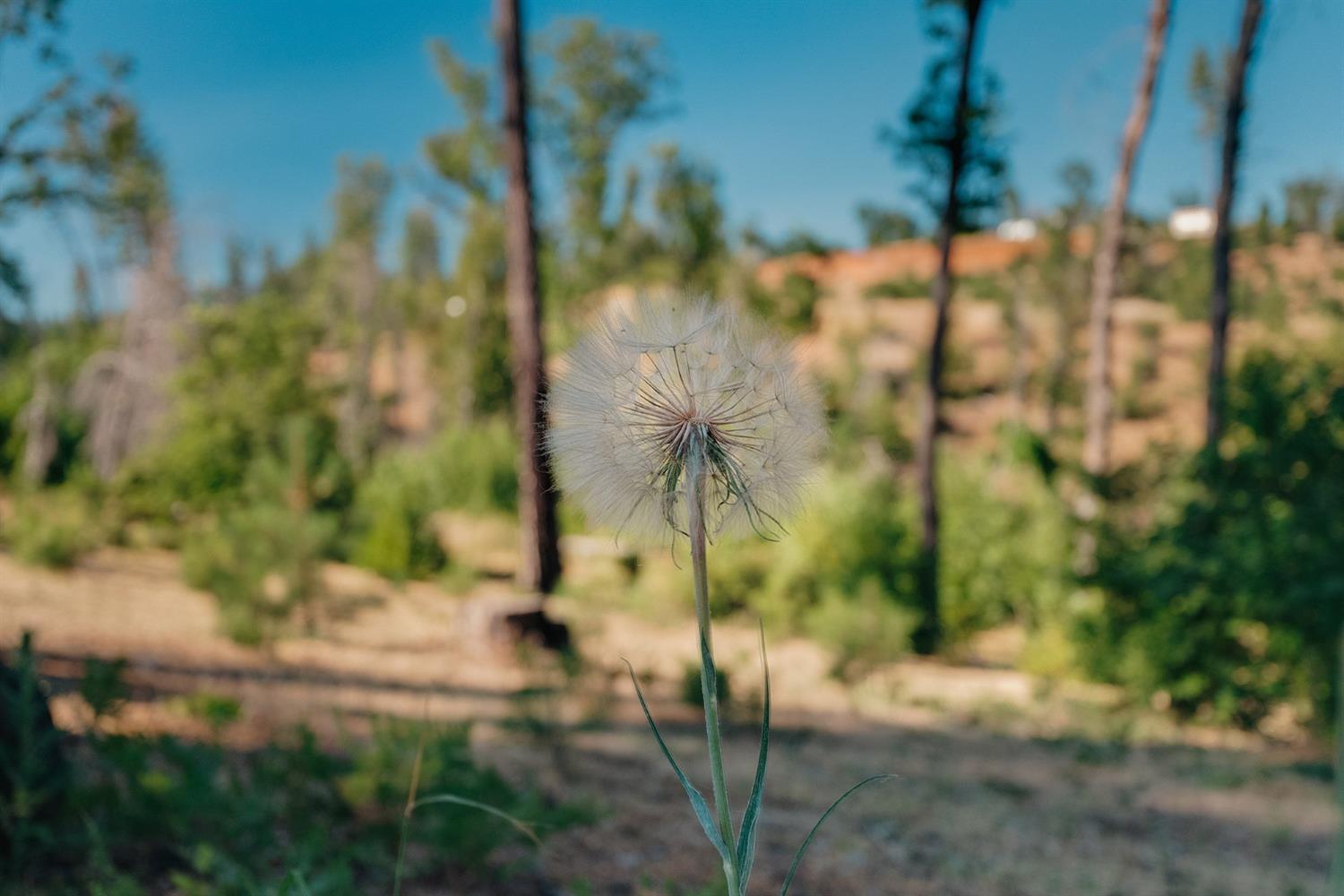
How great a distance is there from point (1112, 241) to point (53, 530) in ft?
40.3

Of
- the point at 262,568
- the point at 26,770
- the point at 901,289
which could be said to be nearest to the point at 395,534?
the point at 262,568

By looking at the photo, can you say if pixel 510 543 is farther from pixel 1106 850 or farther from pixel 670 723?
pixel 1106 850

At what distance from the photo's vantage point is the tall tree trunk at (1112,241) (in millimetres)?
10398

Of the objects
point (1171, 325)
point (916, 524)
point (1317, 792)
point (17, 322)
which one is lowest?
point (1317, 792)

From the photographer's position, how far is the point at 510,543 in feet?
52.9

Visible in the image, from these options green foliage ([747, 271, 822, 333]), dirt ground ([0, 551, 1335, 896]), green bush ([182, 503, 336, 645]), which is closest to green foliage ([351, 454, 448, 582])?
dirt ground ([0, 551, 1335, 896])

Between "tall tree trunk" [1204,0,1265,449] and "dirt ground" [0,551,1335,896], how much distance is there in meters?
4.33

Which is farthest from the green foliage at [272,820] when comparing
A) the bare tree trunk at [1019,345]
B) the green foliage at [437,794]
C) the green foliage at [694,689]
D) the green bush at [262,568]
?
the bare tree trunk at [1019,345]

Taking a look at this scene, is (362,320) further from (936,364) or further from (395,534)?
(936,364)

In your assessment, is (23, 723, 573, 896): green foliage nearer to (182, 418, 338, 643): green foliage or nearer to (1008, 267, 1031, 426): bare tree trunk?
(182, 418, 338, 643): green foliage

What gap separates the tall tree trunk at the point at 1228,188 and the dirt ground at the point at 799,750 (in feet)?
14.2

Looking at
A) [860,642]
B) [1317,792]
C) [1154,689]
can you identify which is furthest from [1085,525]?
[1317,792]

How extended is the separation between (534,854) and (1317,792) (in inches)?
203

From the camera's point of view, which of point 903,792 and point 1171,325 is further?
point 1171,325
